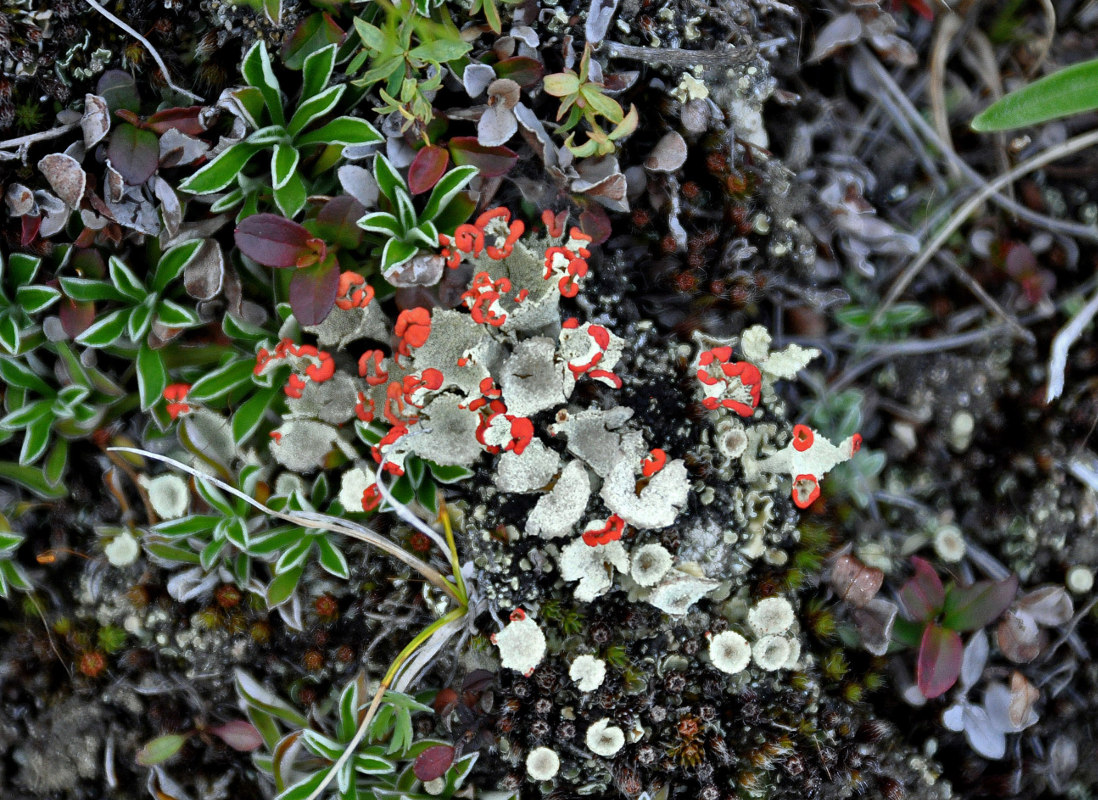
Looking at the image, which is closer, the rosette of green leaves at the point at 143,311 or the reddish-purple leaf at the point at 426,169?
the reddish-purple leaf at the point at 426,169

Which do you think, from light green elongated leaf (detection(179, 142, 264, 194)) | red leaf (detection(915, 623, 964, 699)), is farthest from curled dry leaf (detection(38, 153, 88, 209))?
red leaf (detection(915, 623, 964, 699))

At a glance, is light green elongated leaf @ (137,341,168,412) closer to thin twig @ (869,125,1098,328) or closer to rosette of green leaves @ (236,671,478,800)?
rosette of green leaves @ (236,671,478,800)

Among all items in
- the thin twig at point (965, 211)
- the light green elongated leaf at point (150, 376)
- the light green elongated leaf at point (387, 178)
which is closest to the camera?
the light green elongated leaf at point (387, 178)

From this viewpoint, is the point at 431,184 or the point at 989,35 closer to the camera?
the point at 431,184

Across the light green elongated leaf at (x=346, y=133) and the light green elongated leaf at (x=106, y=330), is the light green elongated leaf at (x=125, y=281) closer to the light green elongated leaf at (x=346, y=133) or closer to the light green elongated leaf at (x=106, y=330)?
the light green elongated leaf at (x=106, y=330)

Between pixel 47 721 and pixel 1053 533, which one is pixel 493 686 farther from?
pixel 1053 533

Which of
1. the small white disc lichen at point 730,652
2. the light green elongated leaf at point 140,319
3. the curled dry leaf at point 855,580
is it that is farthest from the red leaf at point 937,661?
the light green elongated leaf at point 140,319

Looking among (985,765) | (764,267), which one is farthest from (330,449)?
(985,765)
